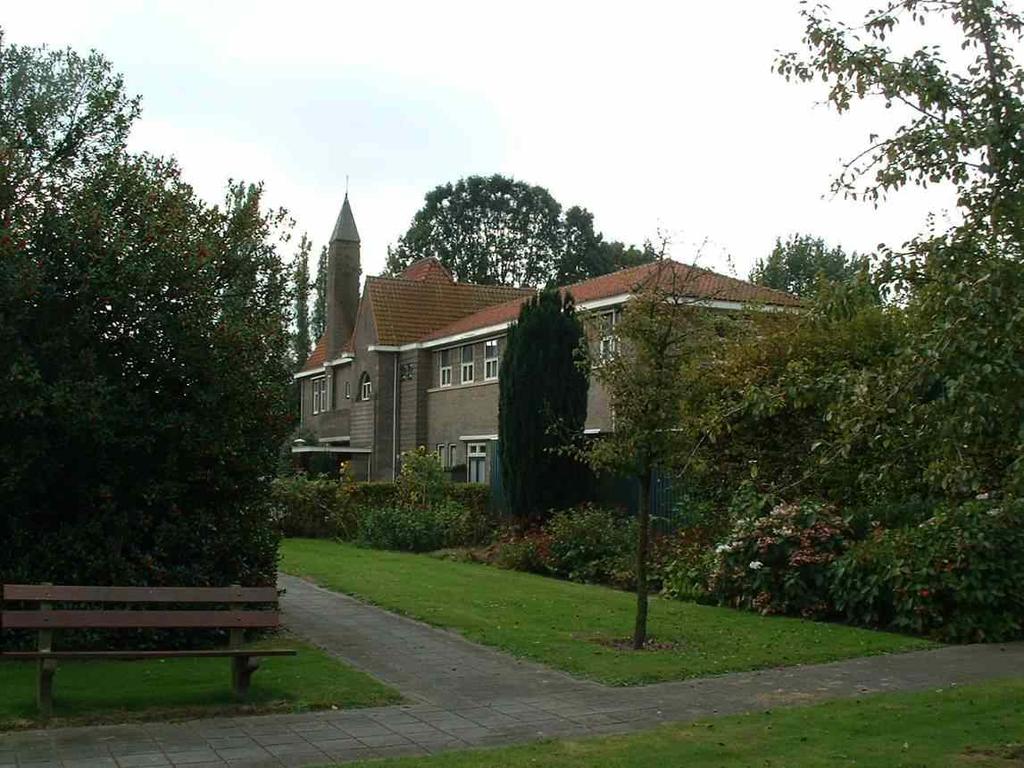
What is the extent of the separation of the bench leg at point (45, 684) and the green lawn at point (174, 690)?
95mm

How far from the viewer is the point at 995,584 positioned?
41.3 ft

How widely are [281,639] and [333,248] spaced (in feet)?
130

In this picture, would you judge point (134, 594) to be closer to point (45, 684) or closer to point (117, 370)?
point (45, 684)

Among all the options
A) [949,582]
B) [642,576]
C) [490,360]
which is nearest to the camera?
[642,576]

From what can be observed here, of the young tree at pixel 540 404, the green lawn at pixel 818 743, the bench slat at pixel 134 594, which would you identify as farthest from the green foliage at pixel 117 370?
the young tree at pixel 540 404

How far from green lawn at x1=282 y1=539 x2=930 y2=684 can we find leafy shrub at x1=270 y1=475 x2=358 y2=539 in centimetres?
884

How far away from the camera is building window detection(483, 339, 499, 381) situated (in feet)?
120

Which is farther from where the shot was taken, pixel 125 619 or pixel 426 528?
pixel 426 528

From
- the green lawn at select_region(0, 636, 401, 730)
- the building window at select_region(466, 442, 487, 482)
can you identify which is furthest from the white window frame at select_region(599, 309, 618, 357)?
the building window at select_region(466, 442, 487, 482)

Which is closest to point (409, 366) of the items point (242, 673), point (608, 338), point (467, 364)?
point (467, 364)

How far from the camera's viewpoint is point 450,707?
29.3ft

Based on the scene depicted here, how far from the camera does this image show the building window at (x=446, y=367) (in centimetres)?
3972

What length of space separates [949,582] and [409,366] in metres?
30.8

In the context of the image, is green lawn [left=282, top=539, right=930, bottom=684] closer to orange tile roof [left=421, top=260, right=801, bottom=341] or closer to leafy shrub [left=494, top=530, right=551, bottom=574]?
leafy shrub [left=494, top=530, right=551, bottom=574]
